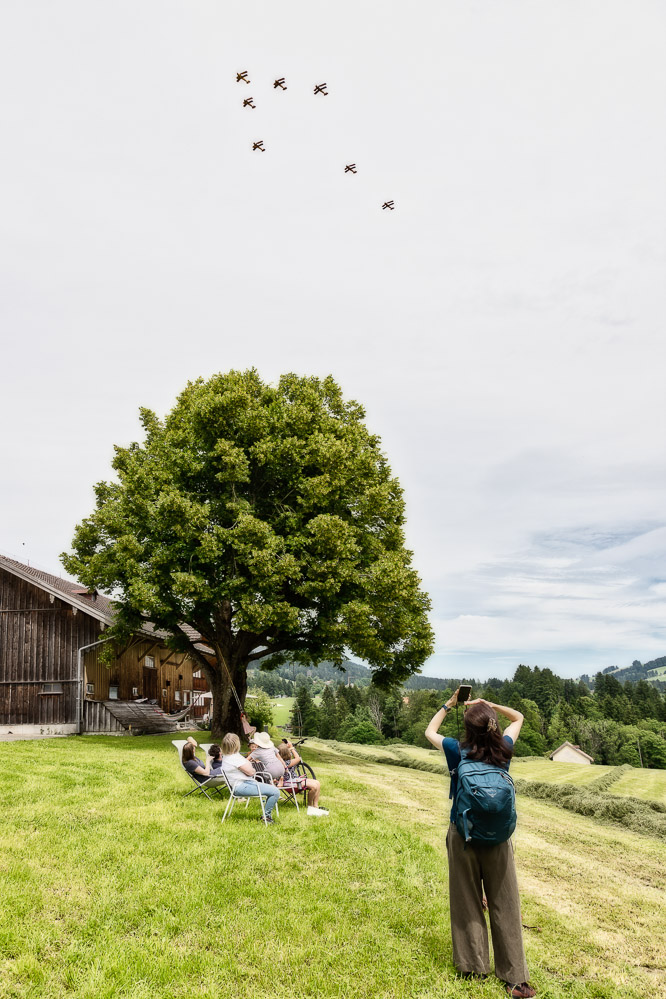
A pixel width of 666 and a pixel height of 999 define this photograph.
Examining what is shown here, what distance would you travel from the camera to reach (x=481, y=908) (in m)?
5.49

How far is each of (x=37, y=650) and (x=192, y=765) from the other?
18511mm

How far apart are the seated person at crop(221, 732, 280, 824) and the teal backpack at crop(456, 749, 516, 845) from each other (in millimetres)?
5766

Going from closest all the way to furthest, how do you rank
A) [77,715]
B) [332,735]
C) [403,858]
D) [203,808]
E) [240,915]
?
[240,915]
[403,858]
[203,808]
[77,715]
[332,735]

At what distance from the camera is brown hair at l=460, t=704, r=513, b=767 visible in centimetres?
543

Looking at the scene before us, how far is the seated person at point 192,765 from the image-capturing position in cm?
1170

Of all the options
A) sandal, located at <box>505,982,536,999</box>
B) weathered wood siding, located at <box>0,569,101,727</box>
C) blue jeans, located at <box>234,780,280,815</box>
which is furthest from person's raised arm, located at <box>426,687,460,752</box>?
weathered wood siding, located at <box>0,569,101,727</box>

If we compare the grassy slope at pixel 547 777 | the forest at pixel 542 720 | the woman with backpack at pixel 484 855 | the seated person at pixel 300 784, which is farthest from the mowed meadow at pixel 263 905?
the forest at pixel 542 720

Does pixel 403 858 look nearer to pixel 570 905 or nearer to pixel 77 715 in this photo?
pixel 570 905

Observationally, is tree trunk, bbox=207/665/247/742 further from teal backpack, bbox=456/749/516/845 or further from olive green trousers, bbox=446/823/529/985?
teal backpack, bbox=456/749/516/845

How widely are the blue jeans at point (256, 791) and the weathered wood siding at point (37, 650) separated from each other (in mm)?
18678

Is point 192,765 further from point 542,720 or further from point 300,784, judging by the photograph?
point 542,720

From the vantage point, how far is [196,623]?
77.4ft

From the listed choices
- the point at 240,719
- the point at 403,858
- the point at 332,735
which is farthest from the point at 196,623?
the point at 332,735

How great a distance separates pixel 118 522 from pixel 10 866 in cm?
1543
